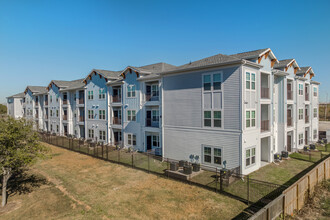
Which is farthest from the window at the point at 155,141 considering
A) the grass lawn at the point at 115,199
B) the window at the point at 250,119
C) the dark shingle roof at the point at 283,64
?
the dark shingle roof at the point at 283,64

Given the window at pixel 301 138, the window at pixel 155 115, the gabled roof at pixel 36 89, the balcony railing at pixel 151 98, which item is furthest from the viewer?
the gabled roof at pixel 36 89

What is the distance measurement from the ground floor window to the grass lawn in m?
3.96

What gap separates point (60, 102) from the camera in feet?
129

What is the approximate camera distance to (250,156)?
16.5m

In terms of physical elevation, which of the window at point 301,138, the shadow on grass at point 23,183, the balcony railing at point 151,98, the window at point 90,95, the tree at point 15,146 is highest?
the window at point 90,95

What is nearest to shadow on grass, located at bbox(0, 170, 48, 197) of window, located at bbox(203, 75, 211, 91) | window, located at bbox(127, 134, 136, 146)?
window, located at bbox(127, 134, 136, 146)

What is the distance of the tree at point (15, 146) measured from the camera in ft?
36.6

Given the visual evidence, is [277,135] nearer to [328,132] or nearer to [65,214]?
[328,132]

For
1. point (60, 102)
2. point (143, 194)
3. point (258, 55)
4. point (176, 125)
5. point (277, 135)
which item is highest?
point (258, 55)

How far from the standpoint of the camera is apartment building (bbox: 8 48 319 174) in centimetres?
1614

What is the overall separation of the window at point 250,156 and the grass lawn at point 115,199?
5208 mm

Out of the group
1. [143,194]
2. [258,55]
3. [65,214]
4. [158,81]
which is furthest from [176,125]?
[65,214]

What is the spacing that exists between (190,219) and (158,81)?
52.7 ft

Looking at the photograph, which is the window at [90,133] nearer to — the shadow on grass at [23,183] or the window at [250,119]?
the shadow on grass at [23,183]
